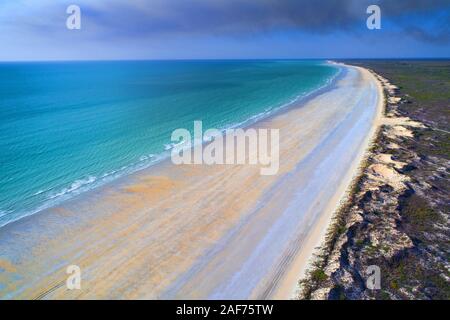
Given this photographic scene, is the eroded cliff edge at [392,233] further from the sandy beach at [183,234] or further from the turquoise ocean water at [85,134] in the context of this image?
the turquoise ocean water at [85,134]

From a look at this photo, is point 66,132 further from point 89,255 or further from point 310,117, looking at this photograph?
point 310,117

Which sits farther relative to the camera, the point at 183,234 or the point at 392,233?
the point at 183,234

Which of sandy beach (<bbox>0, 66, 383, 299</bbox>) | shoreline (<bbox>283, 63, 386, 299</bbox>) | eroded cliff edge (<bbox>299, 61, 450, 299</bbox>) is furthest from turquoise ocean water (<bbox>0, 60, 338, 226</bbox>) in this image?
eroded cliff edge (<bbox>299, 61, 450, 299</bbox>)

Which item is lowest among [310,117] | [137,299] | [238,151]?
[137,299]

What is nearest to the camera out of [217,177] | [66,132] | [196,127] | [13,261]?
[13,261]

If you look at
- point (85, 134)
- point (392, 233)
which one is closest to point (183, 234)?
point (392, 233)

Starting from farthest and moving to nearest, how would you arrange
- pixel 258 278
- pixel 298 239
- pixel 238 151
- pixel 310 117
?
pixel 310 117, pixel 238 151, pixel 298 239, pixel 258 278

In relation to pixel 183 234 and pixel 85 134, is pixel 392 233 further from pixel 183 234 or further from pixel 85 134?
pixel 85 134

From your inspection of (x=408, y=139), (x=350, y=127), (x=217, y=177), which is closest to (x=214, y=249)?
(x=217, y=177)
